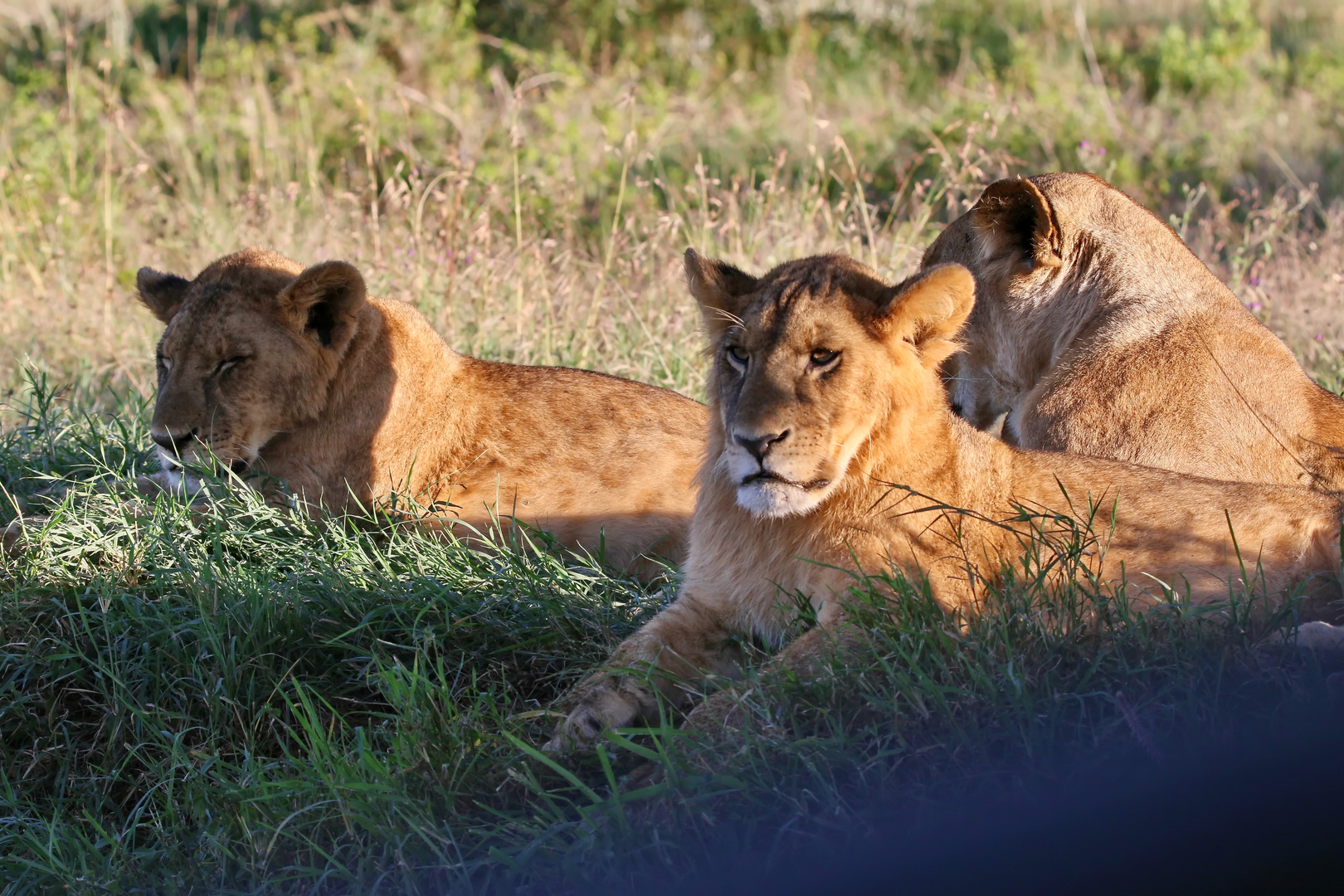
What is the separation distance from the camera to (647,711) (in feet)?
11.5

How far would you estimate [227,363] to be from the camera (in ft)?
15.1

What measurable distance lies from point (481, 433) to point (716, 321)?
1.57 m

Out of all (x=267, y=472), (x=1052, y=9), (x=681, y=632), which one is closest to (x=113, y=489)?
(x=267, y=472)

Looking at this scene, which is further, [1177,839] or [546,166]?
[546,166]

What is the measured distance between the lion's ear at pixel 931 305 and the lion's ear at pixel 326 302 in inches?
77.1

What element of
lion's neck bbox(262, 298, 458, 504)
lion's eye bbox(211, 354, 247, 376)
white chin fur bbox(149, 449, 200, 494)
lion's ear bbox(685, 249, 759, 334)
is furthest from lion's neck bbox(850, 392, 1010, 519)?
white chin fur bbox(149, 449, 200, 494)

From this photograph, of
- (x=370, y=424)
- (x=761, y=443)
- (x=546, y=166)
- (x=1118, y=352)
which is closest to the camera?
(x=761, y=443)

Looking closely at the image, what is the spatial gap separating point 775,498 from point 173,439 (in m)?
2.27

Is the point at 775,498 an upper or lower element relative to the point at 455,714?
upper

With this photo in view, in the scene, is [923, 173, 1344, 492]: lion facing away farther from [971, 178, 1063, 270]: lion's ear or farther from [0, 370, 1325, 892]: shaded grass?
[0, 370, 1325, 892]: shaded grass

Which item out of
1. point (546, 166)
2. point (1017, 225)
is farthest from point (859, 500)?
point (546, 166)

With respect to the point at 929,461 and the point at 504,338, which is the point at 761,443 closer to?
the point at 929,461

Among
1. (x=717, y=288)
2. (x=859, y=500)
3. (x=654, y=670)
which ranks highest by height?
(x=717, y=288)

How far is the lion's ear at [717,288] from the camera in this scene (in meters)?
3.57
